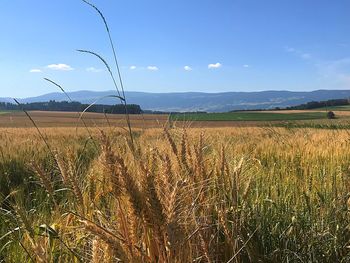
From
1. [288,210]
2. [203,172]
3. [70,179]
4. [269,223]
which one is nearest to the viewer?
[70,179]

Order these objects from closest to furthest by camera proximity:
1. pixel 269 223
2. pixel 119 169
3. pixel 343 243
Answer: pixel 119 169
pixel 343 243
pixel 269 223

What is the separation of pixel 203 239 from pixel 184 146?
1.49ft

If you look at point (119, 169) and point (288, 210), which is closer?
point (119, 169)

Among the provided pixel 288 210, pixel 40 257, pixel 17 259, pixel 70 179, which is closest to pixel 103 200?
pixel 17 259

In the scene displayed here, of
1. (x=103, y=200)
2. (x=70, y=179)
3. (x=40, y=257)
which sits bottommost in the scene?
(x=103, y=200)

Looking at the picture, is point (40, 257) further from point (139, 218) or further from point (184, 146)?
point (184, 146)

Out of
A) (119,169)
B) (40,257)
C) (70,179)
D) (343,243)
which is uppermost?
(119,169)

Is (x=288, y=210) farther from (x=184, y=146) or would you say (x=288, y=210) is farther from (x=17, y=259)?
(x=17, y=259)

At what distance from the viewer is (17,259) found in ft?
5.58

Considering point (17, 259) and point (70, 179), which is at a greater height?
point (70, 179)

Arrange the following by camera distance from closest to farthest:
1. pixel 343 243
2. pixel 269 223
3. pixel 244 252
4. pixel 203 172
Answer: pixel 203 172 < pixel 244 252 < pixel 343 243 < pixel 269 223

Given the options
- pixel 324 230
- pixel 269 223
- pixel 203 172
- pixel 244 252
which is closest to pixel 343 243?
pixel 324 230

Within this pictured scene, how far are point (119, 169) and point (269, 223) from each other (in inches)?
50.0

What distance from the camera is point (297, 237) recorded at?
2.00 metres
